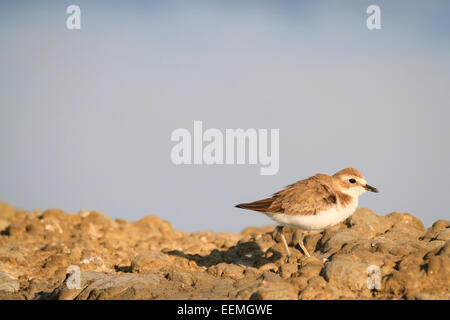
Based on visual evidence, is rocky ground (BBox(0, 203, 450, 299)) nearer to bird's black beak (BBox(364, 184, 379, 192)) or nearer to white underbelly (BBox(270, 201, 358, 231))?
white underbelly (BBox(270, 201, 358, 231))

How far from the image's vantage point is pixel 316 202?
945 centimetres

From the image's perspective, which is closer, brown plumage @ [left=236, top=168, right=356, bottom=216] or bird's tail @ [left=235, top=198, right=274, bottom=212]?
brown plumage @ [left=236, top=168, right=356, bottom=216]

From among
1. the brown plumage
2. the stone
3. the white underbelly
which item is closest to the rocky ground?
the stone

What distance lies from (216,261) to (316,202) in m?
3.27

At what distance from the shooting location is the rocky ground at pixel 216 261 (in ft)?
23.5

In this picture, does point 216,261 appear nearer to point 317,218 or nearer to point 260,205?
point 260,205

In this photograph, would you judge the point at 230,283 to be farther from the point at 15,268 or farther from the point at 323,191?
the point at 15,268

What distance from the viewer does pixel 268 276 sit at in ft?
25.9

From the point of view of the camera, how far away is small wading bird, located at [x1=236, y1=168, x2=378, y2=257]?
9375 millimetres

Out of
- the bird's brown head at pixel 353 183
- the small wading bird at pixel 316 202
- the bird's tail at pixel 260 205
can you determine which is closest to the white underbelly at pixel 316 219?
the small wading bird at pixel 316 202

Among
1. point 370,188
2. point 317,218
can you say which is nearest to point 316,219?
point 317,218

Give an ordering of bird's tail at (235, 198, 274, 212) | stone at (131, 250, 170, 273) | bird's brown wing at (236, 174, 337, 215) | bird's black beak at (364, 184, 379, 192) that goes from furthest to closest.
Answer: stone at (131, 250, 170, 273)
bird's black beak at (364, 184, 379, 192)
bird's tail at (235, 198, 274, 212)
bird's brown wing at (236, 174, 337, 215)

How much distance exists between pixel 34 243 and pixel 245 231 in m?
7.43
